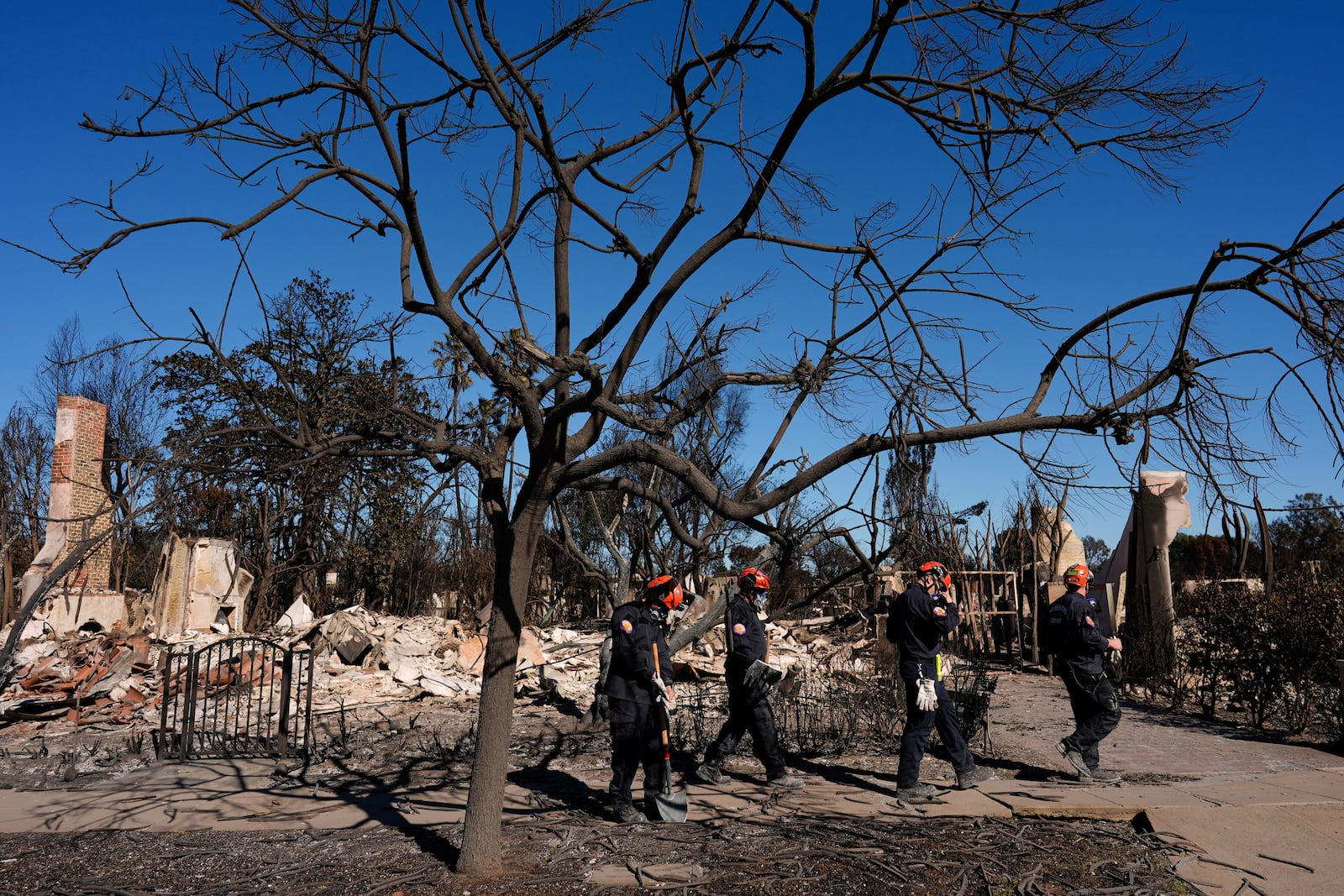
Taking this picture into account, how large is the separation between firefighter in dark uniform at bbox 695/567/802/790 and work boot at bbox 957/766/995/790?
4.19 feet

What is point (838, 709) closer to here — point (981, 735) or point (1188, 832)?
point (981, 735)

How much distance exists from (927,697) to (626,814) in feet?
8.01

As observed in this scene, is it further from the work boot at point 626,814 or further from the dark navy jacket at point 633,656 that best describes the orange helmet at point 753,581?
the work boot at point 626,814

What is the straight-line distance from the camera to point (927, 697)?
705 cm

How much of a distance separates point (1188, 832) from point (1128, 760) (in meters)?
2.78

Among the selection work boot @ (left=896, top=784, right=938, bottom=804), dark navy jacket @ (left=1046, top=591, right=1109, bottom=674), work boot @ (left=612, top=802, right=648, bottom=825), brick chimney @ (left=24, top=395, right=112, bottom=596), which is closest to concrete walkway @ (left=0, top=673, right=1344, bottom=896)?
work boot @ (left=896, top=784, right=938, bottom=804)

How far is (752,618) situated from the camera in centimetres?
781

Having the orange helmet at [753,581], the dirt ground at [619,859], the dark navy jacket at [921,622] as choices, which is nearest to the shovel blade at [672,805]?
the dirt ground at [619,859]

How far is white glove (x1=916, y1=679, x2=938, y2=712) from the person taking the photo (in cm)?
704

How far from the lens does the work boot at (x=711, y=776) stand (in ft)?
25.5

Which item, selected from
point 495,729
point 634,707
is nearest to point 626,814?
point 634,707

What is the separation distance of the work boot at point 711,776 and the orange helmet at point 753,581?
1539mm

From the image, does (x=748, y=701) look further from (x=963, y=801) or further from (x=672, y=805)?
(x=963, y=801)

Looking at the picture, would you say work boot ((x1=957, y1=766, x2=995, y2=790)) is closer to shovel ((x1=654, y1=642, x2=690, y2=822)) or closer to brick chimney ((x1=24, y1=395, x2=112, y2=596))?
shovel ((x1=654, y1=642, x2=690, y2=822))
